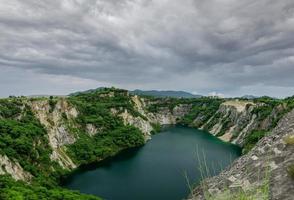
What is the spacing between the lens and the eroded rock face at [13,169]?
76044 mm

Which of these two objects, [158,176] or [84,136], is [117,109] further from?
[158,176]

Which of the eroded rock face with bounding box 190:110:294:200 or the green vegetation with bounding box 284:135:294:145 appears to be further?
the green vegetation with bounding box 284:135:294:145

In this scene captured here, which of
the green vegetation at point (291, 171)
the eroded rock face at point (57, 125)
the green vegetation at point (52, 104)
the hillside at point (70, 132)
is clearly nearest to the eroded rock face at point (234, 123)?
the hillside at point (70, 132)

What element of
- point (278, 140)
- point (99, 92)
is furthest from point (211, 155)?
point (278, 140)

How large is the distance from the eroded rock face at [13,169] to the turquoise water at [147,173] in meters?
10.6

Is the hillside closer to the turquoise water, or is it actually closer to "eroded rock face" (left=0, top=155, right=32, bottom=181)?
"eroded rock face" (left=0, top=155, right=32, bottom=181)

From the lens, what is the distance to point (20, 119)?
100m

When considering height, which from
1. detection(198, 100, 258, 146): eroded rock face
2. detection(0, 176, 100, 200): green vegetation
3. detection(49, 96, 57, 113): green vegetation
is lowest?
detection(0, 176, 100, 200): green vegetation

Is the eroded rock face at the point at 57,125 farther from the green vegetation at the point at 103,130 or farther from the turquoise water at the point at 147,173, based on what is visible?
the turquoise water at the point at 147,173

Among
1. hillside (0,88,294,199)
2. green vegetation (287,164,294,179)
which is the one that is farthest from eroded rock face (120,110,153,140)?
green vegetation (287,164,294,179)

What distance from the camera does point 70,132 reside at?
395 ft

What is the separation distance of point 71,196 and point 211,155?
63.9 m

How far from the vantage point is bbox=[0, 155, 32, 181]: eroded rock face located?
7604cm

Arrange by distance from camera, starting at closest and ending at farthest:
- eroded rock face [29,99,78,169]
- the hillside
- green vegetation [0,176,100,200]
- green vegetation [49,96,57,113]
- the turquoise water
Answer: green vegetation [0,176,100,200] → the turquoise water → the hillside → eroded rock face [29,99,78,169] → green vegetation [49,96,57,113]
